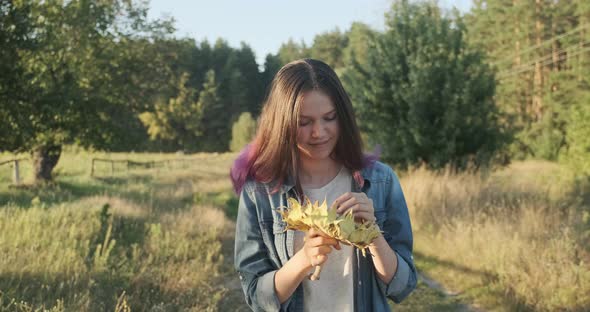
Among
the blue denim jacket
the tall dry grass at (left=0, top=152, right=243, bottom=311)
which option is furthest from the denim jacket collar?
the tall dry grass at (left=0, top=152, right=243, bottom=311)

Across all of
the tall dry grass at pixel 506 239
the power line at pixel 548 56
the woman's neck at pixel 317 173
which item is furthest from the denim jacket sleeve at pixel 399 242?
the power line at pixel 548 56

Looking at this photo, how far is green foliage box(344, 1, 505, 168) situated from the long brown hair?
9.39 meters

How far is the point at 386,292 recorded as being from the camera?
1.95m

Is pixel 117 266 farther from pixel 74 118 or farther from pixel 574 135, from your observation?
pixel 574 135

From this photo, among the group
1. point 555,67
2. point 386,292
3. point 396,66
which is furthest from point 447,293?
point 555,67

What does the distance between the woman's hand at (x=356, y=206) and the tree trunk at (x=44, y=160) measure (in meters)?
16.2

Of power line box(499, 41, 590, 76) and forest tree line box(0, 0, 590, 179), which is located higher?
power line box(499, 41, 590, 76)

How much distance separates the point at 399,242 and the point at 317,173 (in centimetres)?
43

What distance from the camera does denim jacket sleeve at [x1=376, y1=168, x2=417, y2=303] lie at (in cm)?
192

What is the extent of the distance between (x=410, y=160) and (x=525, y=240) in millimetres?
5427

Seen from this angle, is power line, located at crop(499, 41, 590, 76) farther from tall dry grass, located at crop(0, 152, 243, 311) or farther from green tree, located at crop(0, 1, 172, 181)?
tall dry grass, located at crop(0, 152, 243, 311)

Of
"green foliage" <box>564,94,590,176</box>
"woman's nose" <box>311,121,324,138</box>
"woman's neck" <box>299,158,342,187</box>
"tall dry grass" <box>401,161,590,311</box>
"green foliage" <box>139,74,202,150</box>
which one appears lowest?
"tall dry grass" <box>401,161,590,311</box>

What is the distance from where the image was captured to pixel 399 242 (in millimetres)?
1970

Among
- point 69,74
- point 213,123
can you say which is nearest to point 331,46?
point 213,123
